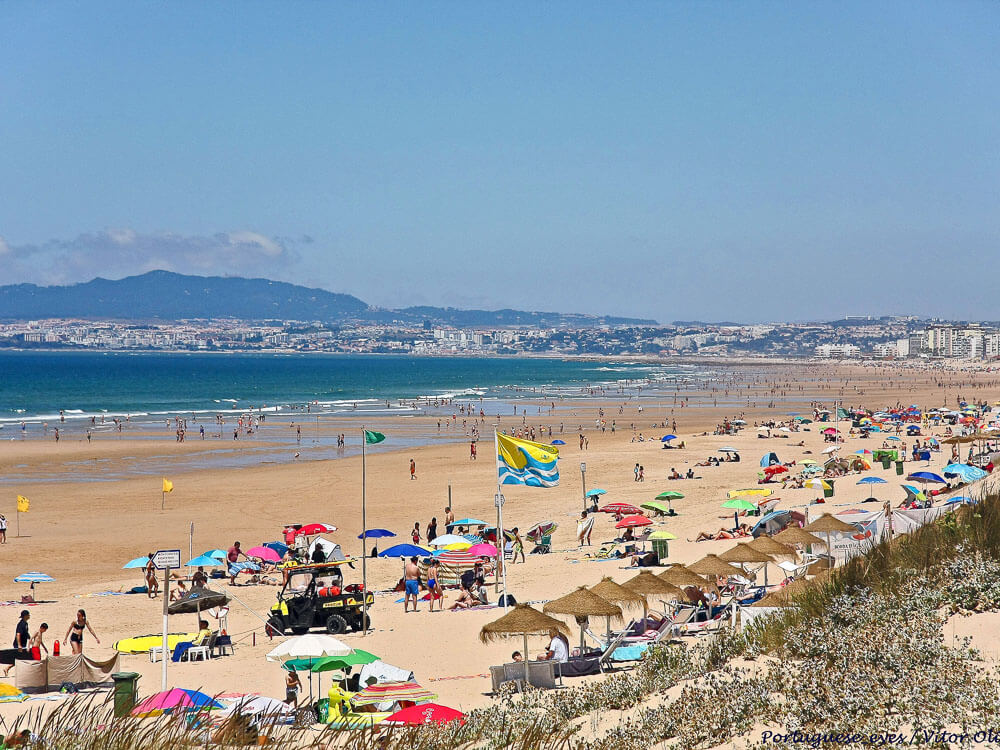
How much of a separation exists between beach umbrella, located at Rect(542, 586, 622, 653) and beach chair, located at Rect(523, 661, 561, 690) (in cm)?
84

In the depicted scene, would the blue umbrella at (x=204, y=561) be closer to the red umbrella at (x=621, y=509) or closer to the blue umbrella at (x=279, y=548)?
the blue umbrella at (x=279, y=548)

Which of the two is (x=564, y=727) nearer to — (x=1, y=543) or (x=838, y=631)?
(x=838, y=631)

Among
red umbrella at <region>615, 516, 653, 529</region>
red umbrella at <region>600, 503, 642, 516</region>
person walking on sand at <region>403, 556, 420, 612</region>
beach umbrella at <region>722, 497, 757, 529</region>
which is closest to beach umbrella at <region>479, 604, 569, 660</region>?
person walking on sand at <region>403, 556, 420, 612</region>

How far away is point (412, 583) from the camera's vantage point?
1650cm

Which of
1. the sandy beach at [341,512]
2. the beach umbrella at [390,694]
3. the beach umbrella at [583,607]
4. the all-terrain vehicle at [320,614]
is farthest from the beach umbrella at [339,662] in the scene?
the all-terrain vehicle at [320,614]

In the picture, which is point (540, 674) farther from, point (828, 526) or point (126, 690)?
point (828, 526)

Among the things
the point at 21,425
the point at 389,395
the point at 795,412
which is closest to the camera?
the point at 21,425

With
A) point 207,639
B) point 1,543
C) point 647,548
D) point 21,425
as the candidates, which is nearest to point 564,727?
point 207,639

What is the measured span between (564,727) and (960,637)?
3138 millimetres

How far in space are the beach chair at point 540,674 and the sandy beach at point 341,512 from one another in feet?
2.21

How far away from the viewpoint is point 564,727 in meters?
7.22

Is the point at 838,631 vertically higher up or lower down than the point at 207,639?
higher up

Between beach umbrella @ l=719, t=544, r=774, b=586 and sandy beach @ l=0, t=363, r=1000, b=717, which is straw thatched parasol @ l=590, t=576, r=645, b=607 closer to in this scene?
sandy beach @ l=0, t=363, r=1000, b=717

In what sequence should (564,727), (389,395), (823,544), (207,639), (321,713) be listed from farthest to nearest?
1. (389,395)
2. (823,544)
3. (207,639)
4. (321,713)
5. (564,727)
